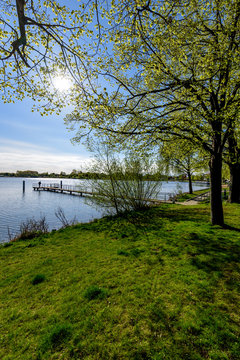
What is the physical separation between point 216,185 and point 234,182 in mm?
7869

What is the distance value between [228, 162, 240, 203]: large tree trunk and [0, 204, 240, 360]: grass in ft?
29.6

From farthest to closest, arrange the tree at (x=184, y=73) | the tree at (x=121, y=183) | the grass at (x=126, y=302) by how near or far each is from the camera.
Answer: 1. the tree at (x=121, y=183)
2. the tree at (x=184, y=73)
3. the grass at (x=126, y=302)

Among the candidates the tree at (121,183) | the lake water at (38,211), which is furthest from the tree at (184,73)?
the lake water at (38,211)

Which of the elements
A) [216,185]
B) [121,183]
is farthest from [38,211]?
[216,185]

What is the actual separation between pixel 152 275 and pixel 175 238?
318cm

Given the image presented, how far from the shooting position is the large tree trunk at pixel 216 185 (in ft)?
26.2

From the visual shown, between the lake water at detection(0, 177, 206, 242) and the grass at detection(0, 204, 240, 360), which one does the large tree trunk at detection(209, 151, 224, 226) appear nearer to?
the grass at detection(0, 204, 240, 360)

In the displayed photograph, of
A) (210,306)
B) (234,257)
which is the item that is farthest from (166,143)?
(210,306)

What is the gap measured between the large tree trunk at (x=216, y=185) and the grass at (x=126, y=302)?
5.98ft

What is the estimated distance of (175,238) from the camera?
708 cm

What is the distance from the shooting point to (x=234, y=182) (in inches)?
553

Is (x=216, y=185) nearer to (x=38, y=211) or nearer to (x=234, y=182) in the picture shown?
(x=234, y=182)

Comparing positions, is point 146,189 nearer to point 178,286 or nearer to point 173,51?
point 173,51

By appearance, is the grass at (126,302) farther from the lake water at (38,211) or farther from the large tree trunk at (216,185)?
the lake water at (38,211)
